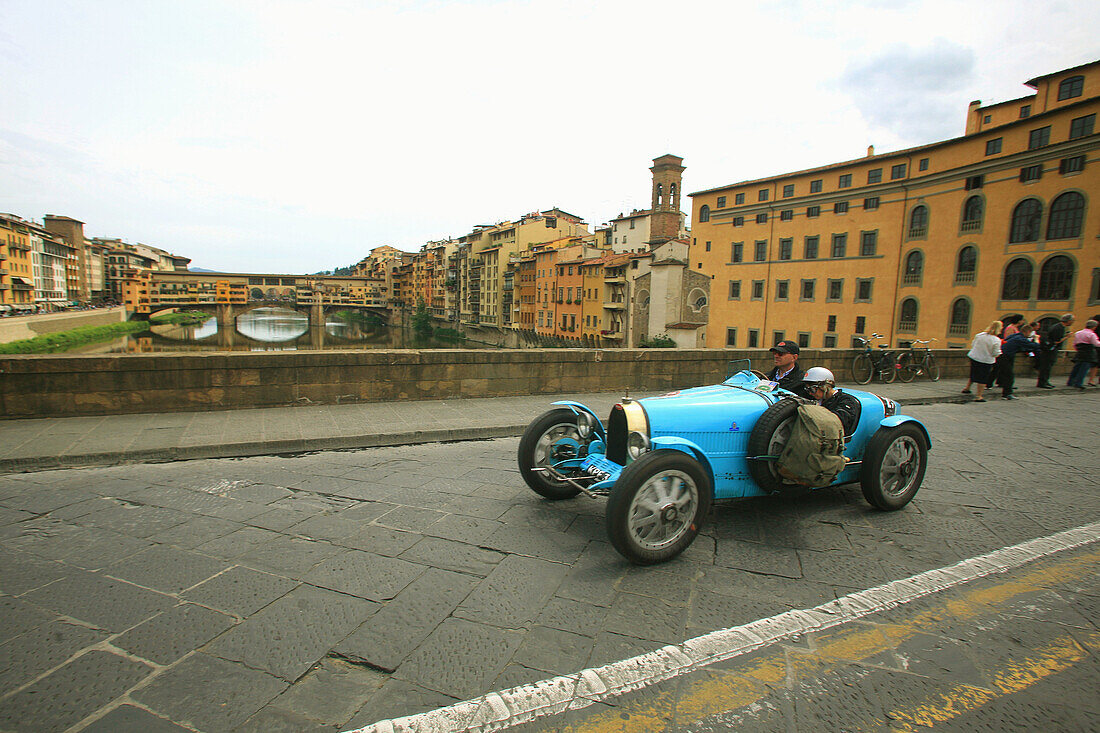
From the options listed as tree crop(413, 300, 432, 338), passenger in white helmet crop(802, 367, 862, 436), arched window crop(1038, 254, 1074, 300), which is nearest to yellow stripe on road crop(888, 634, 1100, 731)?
passenger in white helmet crop(802, 367, 862, 436)

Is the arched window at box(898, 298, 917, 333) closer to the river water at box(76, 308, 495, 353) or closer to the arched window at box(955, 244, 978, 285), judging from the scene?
the arched window at box(955, 244, 978, 285)

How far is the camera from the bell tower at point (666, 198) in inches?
2039

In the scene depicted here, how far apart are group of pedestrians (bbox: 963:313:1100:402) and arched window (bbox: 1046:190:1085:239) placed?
82.9ft

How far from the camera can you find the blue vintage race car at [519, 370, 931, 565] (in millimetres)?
2957

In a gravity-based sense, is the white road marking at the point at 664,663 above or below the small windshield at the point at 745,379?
below

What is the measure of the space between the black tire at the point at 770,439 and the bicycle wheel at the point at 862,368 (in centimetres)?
990

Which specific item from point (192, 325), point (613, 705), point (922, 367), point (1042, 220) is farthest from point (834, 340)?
point (192, 325)

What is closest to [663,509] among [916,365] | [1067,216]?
[916,365]

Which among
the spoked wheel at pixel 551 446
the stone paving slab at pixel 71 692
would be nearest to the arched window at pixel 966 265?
the spoked wheel at pixel 551 446

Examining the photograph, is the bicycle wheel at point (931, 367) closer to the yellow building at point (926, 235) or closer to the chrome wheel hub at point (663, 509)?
the chrome wheel hub at point (663, 509)

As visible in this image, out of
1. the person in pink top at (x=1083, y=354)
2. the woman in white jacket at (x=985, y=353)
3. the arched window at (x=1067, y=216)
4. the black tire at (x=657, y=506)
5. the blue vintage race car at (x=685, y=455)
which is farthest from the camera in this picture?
the arched window at (x=1067, y=216)

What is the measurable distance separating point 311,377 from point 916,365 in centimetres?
1283

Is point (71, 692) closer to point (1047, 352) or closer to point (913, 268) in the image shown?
point (1047, 352)

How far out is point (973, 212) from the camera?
33.5 metres
